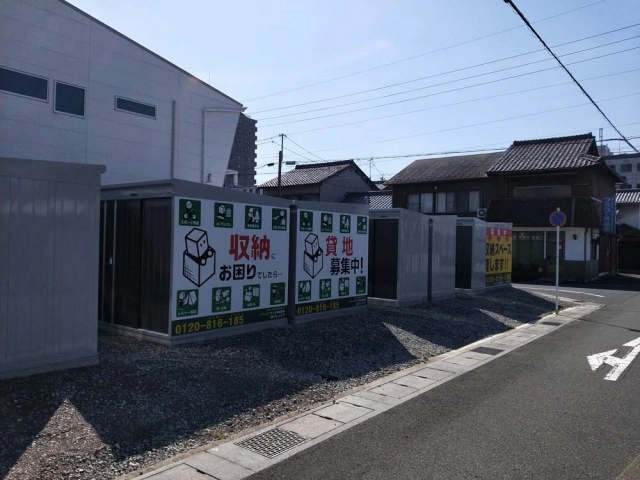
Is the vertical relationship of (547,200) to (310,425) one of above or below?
above

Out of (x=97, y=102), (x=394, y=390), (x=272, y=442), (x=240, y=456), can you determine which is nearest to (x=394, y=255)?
(x=394, y=390)

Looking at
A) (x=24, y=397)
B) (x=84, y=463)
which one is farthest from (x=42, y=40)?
(x=84, y=463)

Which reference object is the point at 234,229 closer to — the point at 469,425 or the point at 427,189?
the point at 469,425

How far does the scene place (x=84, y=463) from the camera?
14.1ft

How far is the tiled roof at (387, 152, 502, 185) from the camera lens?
34.1 meters

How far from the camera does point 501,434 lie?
17.3 feet

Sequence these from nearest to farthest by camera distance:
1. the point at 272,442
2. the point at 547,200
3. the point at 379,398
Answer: the point at 272,442
the point at 379,398
the point at 547,200

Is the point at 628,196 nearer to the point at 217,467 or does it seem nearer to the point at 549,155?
the point at 549,155

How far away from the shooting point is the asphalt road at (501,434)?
4.39 meters

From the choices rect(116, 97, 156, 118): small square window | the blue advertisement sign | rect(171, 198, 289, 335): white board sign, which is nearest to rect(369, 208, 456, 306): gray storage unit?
rect(171, 198, 289, 335): white board sign

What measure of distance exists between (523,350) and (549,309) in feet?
22.8

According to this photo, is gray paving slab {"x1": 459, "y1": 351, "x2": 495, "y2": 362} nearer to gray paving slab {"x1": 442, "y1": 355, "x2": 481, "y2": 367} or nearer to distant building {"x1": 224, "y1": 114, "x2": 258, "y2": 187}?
gray paving slab {"x1": 442, "y1": 355, "x2": 481, "y2": 367}

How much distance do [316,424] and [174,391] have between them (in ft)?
5.73

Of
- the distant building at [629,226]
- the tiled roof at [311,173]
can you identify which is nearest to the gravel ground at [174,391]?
the tiled roof at [311,173]
